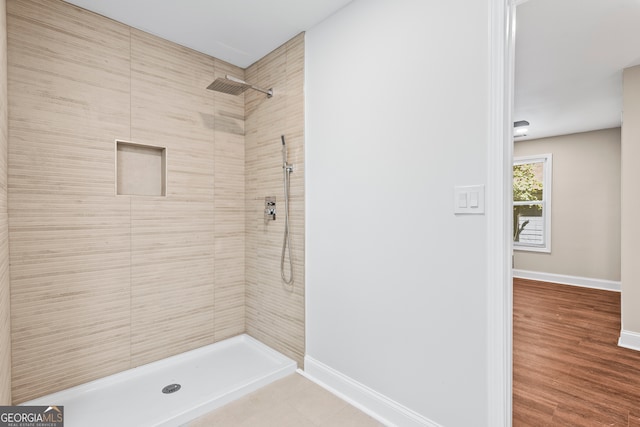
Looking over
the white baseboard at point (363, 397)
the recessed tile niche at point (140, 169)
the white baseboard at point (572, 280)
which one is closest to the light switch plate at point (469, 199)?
the white baseboard at point (363, 397)

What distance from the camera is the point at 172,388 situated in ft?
6.94

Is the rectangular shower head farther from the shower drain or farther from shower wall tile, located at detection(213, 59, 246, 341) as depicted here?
the shower drain

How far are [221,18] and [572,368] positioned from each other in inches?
148

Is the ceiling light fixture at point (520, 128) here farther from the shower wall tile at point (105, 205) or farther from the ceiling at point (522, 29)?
the shower wall tile at point (105, 205)

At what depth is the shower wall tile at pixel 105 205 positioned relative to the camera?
6.14 feet

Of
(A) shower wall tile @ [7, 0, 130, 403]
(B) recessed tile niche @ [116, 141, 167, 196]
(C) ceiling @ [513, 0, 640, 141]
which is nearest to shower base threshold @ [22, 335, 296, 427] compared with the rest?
(A) shower wall tile @ [7, 0, 130, 403]

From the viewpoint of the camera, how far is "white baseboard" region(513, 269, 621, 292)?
472 cm

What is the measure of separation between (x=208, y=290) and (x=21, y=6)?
2276 mm

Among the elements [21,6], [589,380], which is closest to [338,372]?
[589,380]

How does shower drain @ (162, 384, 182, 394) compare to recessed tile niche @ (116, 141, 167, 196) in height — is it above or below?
below

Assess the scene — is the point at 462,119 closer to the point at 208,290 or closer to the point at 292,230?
the point at 292,230

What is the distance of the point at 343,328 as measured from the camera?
204 cm

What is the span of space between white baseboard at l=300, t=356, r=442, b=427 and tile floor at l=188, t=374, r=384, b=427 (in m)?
0.04

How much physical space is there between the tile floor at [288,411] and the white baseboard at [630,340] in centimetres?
270
